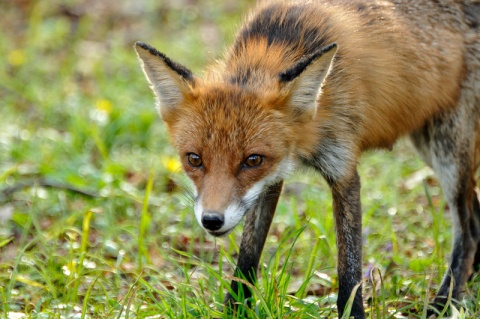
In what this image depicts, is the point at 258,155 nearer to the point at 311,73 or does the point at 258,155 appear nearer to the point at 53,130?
the point at 311,73

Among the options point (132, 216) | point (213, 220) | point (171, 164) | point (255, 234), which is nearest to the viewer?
point (213, 220)

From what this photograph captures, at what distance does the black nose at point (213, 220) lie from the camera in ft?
15.4

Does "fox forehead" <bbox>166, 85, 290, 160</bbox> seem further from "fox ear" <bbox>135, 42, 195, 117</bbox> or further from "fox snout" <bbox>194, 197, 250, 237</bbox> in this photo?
"fox snout" <bbox>194, 197, 250, 237</bbox>

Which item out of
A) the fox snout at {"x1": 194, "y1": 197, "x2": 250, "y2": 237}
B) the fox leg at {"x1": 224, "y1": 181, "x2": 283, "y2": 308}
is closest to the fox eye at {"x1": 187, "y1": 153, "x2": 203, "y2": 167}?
the fox snout at {"x1": 194, "y1": 197, "x2": 250, "y2": 237}

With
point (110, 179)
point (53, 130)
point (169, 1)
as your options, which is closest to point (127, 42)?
point (169, 1)

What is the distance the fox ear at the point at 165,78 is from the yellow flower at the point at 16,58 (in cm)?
676

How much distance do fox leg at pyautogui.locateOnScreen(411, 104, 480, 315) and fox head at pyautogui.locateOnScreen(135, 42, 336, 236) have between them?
1622 mm

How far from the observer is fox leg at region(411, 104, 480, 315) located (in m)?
6.40

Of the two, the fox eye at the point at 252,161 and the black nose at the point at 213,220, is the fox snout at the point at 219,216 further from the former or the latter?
the fox eye at the point at 252,161

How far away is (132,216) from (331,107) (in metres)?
3.20

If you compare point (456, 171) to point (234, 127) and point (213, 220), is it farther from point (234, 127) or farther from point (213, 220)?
point (213, 220)

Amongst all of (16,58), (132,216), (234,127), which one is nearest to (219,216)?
(234,127)

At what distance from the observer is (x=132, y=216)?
792cm

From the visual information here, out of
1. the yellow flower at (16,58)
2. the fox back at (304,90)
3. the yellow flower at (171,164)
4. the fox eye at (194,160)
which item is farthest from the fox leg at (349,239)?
the yellow flower at (16,58)
